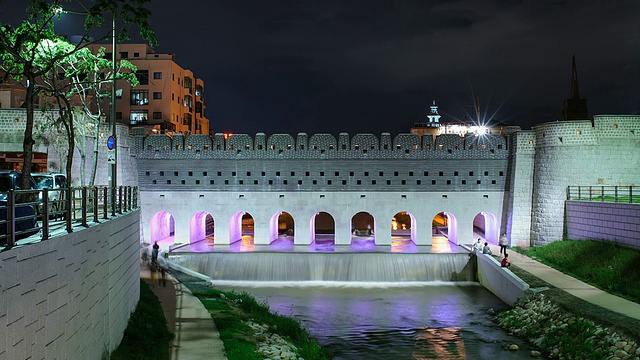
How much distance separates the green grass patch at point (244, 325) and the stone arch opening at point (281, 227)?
9.09 metres

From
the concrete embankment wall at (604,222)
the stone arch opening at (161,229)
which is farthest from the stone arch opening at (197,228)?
the concrete embankment wall at (604,222)

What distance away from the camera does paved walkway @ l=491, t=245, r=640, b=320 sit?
45.7ft

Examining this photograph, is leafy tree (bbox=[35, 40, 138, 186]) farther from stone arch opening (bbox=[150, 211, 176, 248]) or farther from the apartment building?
the apartment building

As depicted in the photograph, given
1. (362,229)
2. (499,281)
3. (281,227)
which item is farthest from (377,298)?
(281,227)

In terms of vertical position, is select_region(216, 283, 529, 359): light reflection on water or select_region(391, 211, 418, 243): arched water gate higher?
select_region(391, 211, 418, 243): arched water gate

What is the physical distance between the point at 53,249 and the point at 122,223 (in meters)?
5.09

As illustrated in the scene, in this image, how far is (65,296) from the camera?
6.56 metres

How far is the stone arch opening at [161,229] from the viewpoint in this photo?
26.8 meters

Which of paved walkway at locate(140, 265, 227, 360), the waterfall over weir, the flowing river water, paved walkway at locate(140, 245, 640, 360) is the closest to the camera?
paved walkway at locate(140, 265, 227, 360)

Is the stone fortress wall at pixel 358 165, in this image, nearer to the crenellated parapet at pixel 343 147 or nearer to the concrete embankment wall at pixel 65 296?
the crenellated parapet at pixel 343 147

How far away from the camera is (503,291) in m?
18.8

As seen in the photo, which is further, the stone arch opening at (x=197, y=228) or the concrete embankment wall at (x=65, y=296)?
the stone arch opening at (x=197, y=228)

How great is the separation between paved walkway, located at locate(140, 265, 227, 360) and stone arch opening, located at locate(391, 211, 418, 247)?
12680 millimetres

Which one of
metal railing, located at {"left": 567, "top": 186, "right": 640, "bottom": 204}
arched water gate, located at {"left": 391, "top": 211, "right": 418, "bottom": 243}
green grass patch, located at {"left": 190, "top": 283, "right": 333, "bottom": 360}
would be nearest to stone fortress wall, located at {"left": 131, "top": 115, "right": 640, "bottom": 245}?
metal railing, located at {"left": 567, "top": 186, "right": 640, "bottom": 204}
